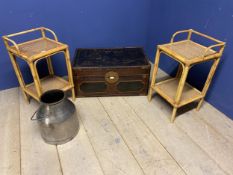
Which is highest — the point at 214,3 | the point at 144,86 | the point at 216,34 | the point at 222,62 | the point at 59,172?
the point at 214,3

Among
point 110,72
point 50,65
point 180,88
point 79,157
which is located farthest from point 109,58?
point 79,157

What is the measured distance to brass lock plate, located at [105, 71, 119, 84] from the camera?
1.45 metres

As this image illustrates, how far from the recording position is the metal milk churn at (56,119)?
43.8 inches

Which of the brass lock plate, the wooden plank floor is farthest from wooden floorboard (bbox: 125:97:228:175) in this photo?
the brass lock plate

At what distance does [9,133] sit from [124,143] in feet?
2.50

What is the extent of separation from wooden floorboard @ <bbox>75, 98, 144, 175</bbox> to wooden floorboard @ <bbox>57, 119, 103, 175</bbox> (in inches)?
1.4

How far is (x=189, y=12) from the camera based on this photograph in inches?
58.6

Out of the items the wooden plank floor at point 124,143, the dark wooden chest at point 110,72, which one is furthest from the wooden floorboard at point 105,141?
the dark wooden chest at point 110,72

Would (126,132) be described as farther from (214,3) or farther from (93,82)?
(214,3)

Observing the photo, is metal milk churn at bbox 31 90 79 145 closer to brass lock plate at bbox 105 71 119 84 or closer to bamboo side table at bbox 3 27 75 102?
bamboo side table at bbox 3 27 75 102

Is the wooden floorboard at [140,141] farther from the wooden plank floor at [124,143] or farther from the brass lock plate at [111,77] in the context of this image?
the brass lock plate at [111,77]

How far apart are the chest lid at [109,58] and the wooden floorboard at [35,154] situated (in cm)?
54

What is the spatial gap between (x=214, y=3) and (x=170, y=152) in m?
1.01

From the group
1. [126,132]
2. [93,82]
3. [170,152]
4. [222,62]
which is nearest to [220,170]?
[170,152]
